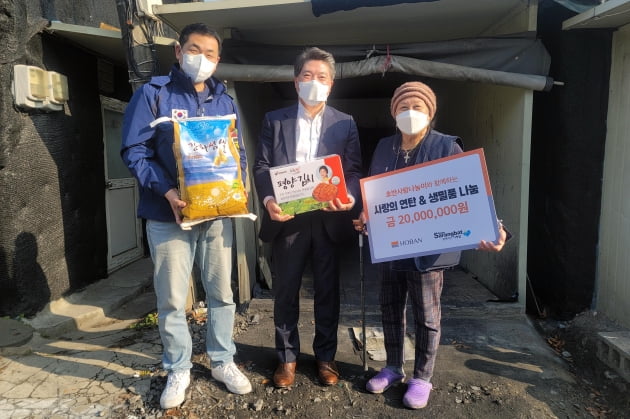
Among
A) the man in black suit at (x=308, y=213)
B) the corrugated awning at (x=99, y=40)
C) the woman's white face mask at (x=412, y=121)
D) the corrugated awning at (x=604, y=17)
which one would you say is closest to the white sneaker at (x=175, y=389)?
the man in black suit at (x=308, y=213)

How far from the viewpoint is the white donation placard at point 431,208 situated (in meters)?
2.20

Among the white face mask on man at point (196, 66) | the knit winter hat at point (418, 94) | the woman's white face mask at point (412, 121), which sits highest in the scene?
the white face mask on man at point (196, 66)

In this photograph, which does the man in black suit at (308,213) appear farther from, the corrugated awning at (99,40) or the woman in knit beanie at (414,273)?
the corrugated awning at (99,40)

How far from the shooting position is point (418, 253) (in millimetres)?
2324

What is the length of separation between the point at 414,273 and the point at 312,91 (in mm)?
1235

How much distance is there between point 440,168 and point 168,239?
1.59 m

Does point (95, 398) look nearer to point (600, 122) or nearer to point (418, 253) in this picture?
point (418, 253)

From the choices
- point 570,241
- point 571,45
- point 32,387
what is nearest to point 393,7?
point 571,45

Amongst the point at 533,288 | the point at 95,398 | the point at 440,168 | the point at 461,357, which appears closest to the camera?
the point at 440,168

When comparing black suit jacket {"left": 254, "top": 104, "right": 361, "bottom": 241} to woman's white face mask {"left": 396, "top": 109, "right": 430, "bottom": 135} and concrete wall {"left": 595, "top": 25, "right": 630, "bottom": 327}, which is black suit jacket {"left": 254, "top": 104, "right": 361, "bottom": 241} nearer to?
woman's white face mask {"left": 396, "top": 109, "right": 430, "bottom": 135}

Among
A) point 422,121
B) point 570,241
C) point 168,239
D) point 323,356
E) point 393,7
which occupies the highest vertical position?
point 393,7

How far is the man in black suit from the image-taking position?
8.25 feet

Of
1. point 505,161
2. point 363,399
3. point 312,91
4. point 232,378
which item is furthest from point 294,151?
point 505,161

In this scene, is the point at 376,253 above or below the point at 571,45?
below
